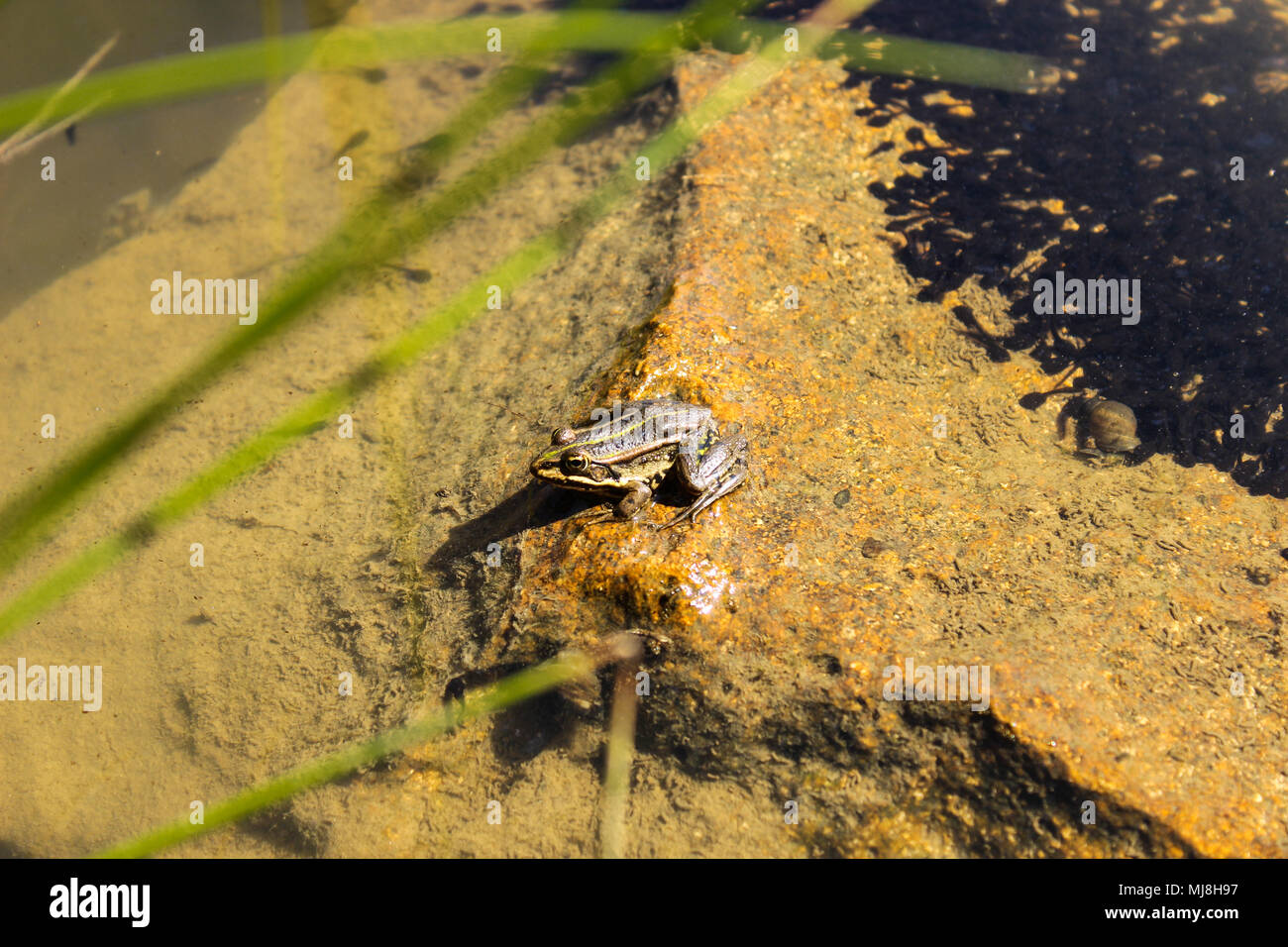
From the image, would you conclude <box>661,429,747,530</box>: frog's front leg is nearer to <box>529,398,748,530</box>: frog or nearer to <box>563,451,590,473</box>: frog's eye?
<box>529,398,748,530</box>: frog

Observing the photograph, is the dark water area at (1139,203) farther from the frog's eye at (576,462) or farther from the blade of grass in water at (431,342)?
the frog's eye at (576,462)

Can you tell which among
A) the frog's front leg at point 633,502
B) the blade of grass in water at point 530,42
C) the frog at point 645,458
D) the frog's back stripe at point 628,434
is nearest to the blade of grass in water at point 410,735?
the frog's front leg at point 633,502

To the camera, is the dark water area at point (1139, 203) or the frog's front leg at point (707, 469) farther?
the dark water area at point (1139, 203)

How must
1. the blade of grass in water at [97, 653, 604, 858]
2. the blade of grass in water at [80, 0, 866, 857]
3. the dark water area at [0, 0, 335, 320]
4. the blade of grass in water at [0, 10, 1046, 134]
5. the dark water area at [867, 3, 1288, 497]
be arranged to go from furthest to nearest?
the blade of grass in water at [0, 10, 1046, 134] < the dark water area at [0, 0, 335, 320] < the dark water area at [867, 3, 1288, 497] < the blade of grass in water at [97, 653, 604, 858] < the blade of grass in water at [80, 0, 866, 857]

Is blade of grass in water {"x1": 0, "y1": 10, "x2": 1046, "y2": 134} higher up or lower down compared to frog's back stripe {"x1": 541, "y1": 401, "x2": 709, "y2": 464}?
higher up

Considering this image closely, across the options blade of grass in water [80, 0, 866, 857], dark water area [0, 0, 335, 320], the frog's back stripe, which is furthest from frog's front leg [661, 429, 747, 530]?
dark water area [0, 0, 335, 320]

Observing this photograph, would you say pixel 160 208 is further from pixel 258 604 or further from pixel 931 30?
pixel 931 30
